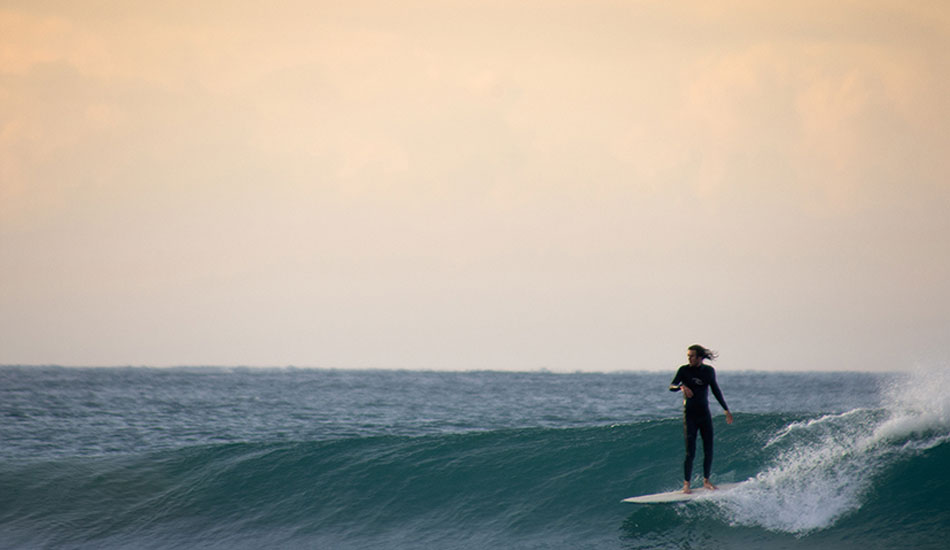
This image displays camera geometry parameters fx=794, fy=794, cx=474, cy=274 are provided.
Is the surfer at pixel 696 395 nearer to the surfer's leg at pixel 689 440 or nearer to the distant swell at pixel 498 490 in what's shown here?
the surfer's leg at pixel 689 440

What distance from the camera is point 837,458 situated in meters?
11.1

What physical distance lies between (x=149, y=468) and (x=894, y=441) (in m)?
13.6

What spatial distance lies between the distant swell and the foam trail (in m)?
0.02

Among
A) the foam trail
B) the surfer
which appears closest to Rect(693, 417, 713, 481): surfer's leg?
the surfer

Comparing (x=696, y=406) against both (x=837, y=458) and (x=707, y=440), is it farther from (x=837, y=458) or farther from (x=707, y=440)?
(x=837, y=458)

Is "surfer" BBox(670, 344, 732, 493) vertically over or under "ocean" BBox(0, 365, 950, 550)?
over

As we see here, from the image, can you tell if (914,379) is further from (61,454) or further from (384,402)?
(384,402)

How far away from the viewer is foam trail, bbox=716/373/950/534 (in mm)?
10164

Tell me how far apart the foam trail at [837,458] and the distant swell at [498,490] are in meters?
0.02

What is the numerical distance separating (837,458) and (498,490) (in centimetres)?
519

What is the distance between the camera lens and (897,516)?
1017 centimetres

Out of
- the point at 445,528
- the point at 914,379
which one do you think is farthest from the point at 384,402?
the point at 914,379

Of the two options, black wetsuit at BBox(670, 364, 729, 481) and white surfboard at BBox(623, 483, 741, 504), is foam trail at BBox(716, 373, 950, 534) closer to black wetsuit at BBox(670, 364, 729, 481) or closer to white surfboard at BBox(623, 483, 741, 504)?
white surfboard at BBox(623, 483, 741, 504)

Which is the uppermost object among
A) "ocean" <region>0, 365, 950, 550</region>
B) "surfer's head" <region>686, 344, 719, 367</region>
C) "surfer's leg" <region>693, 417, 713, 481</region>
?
"surfer's head" <region>686, 344, 719, 367</region>
